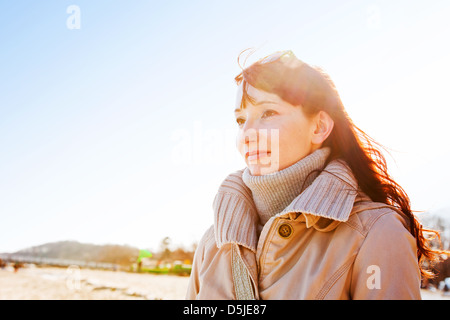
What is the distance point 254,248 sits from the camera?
1947 millimetres

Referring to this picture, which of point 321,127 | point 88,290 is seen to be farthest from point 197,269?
point 88,290

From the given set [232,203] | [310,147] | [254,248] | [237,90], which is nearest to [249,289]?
[254,248]

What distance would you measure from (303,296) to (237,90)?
4.37 ft

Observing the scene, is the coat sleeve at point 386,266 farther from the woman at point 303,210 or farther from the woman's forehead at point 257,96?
the woman's forehead at point 257,96

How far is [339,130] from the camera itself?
90.4 inches

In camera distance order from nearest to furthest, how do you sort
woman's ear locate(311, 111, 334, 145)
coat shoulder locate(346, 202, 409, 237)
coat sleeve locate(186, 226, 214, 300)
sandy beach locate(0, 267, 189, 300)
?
coat shoulder locate(346, 202, 409, 237) → woman's ear locate(311, 111, 334, 145) → coat sleeve locate(186, 226, 214, 300) → sandy beach locate(0, 267, 189, 300)

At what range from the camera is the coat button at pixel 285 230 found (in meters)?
1.86

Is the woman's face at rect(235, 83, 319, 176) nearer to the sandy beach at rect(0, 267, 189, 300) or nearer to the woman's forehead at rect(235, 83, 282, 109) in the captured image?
the woman's forehead at rect(235, 83, 282, 109)

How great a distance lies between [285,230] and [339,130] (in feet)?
2.78

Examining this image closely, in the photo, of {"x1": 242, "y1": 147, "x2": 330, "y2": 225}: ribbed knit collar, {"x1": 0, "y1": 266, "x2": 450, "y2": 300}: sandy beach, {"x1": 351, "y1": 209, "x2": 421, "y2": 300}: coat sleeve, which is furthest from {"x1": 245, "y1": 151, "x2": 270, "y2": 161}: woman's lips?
{"x1": 0, "y1": 266, "x2": 450, "y2": 300}: sandy beach

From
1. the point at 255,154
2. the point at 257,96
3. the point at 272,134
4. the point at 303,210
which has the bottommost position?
the point at 303,210

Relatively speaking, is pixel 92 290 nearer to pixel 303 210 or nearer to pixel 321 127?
pixel 321 127

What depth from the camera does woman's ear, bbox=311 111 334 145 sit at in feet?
7.19
